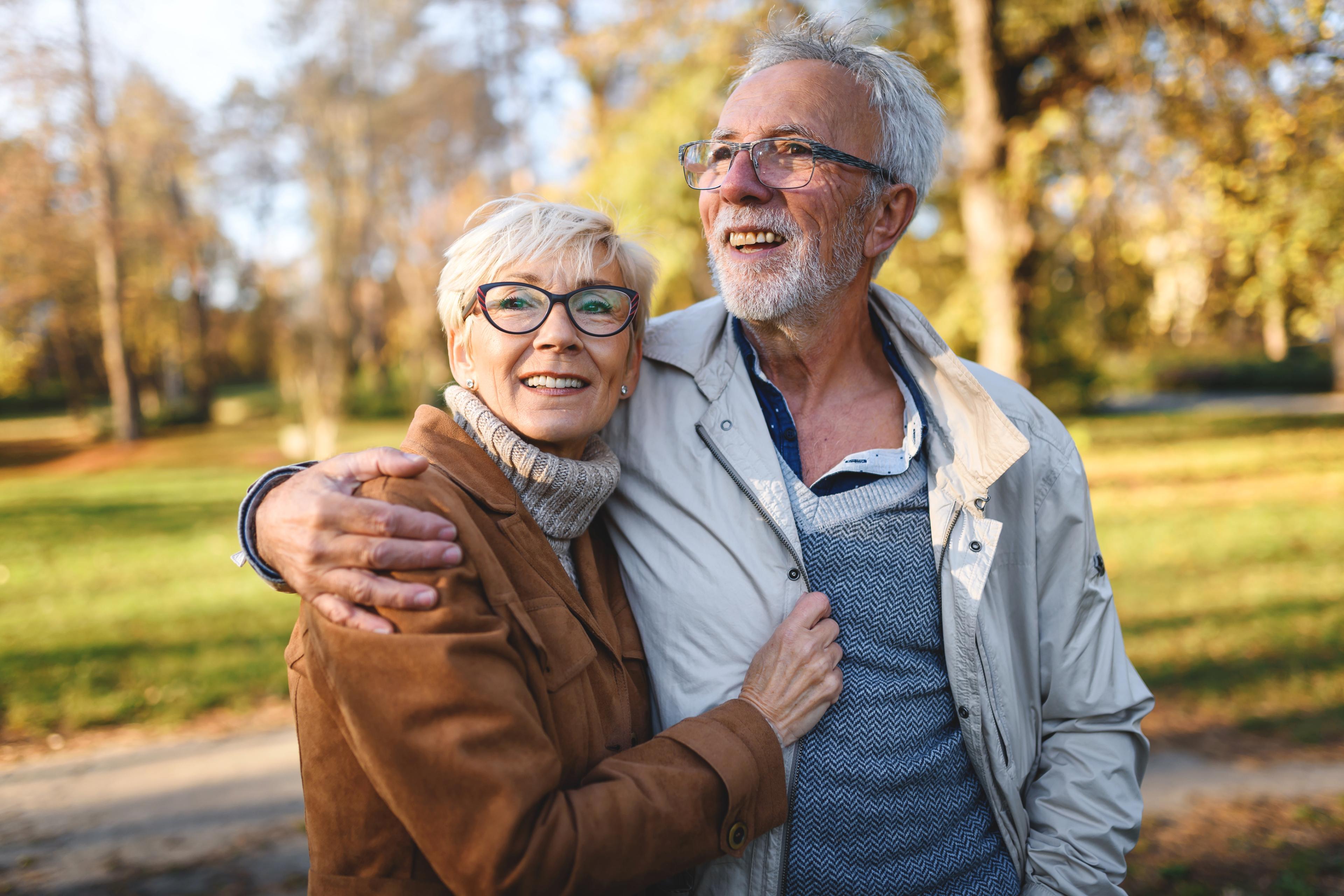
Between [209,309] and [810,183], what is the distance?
2907cm

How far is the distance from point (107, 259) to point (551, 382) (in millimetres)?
19251

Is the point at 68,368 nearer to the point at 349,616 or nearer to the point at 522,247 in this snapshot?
the point at 522,247

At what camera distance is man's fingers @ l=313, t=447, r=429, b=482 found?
1581 millimetres

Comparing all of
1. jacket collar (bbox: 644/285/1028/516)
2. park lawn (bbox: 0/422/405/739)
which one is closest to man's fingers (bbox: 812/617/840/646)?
jacket collar (bbox: 644/285/1028/516)

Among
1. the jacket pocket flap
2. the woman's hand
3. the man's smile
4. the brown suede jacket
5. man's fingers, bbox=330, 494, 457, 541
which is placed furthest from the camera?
the man's smile

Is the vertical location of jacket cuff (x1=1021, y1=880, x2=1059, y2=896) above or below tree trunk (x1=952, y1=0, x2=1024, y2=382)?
below

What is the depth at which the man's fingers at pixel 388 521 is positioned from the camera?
1497mm

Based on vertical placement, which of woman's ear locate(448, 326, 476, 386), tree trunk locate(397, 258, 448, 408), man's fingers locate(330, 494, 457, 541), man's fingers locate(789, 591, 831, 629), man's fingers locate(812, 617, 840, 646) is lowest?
man's fingers locate(812, 617, 840, 646)

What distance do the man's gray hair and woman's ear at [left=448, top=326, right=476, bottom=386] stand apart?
1140 millimetres

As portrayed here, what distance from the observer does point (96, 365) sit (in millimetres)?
22000

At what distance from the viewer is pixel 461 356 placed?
2027 mm

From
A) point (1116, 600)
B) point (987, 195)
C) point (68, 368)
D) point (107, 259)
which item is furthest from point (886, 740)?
point (68, 368)

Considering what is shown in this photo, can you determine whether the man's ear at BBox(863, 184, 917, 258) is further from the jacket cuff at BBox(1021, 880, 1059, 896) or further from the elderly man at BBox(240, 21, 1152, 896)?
the jacket cuff at BBox(1021, 880, 1059, 896)

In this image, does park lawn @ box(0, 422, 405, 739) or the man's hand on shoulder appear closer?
the man's hand on shoulder
